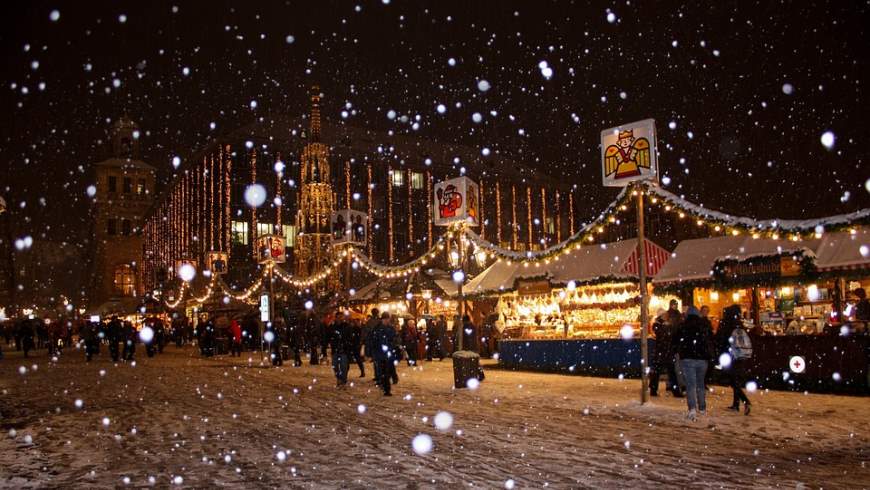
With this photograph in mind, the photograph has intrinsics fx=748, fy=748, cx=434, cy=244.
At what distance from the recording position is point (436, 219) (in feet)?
61.2

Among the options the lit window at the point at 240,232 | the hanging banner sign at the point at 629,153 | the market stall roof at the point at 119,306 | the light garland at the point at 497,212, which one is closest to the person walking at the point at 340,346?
the hanging banner sign at the point at 629,153

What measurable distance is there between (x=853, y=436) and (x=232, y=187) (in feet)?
178

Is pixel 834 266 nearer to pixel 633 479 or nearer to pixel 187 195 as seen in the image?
pixel 633 479

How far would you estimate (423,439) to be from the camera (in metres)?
9.46

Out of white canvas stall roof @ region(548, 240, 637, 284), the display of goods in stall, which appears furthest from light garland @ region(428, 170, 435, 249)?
white canvas stall roof @ region(548, 240, 637, 284)

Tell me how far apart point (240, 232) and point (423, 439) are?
52.9 meters

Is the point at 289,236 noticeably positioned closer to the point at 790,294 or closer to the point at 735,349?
the point at 790,294

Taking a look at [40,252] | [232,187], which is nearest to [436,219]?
[232,187]

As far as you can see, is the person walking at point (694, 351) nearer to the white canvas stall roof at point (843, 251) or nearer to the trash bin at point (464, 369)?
the trash bin at point (464, 369)

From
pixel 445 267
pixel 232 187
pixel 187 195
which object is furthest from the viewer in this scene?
pixel 187 195

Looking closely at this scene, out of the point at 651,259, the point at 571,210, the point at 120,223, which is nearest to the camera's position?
the point at 651,259

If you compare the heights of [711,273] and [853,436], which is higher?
[711,273]

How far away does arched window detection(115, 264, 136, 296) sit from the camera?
92.0m

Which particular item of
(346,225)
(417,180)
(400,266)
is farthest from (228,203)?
(400,266)
